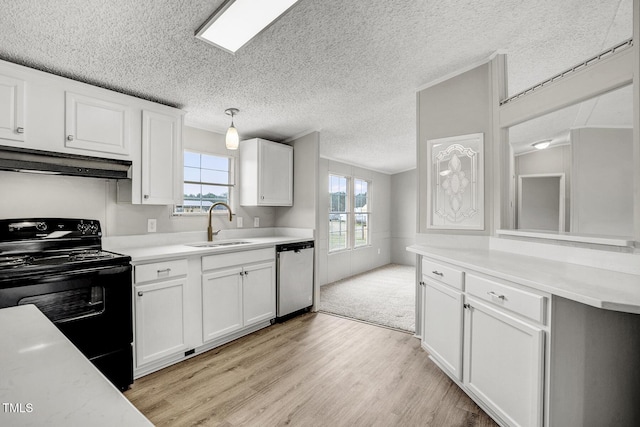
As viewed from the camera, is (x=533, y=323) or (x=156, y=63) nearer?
(x=533, y=323)

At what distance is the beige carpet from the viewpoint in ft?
11.4

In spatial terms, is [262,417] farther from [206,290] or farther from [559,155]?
[559,155]

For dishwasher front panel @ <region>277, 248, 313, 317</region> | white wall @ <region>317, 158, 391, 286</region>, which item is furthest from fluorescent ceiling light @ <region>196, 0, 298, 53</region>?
white wall @ <region>317, 158, 391, 286</region>

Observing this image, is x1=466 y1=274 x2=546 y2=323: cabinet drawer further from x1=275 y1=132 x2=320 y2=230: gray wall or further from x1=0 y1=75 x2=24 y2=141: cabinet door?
x1=0 y1=75 x2=24 y2=141: cabinet door

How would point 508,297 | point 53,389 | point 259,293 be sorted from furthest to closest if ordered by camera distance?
point 259,293, point 508,297, point 53,389

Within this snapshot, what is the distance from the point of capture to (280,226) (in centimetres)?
410

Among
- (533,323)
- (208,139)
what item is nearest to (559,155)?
(533,323)

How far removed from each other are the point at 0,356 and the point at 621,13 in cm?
322

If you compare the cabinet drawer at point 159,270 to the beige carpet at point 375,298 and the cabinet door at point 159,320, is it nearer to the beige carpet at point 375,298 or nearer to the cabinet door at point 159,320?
the cabinet door at point 159,320

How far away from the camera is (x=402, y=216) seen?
23.3 ft

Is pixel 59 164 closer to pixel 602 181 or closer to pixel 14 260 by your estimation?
pixel 14 260

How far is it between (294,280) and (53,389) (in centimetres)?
302

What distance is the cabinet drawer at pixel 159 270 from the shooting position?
2.17 metres

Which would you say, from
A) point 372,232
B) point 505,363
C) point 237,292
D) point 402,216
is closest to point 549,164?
point 505,363
